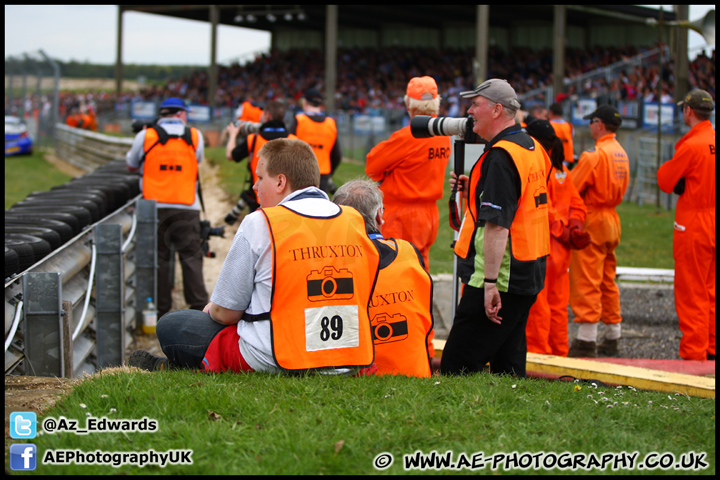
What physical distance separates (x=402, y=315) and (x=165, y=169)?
15.3ft

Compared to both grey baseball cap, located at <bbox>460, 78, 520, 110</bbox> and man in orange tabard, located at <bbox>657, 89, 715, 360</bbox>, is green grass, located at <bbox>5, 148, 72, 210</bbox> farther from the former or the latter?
grey baseball cap, located at <bbox>460, 78, 520, 110</bbox>

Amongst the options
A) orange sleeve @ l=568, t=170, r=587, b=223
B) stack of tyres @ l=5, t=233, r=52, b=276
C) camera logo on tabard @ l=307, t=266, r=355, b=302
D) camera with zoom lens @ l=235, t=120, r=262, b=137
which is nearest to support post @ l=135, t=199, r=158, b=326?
camera with zoom lens @ l=235, t=120, r=262, b=137

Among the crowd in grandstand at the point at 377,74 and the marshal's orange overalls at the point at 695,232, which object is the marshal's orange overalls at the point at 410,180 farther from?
the crowd in grandstand at the point at 377,74

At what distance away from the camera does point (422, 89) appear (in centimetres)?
585

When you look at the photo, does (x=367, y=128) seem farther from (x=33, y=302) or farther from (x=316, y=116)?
(x=33, y=302)

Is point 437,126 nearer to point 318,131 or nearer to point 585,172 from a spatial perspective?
point 585,172

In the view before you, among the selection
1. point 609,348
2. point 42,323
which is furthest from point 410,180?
point 42,323

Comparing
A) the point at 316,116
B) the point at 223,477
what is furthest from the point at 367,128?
the point at 223,477

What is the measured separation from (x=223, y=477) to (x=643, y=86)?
22.0 meters

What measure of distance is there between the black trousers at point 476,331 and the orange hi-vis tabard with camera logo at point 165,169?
4.47 meters

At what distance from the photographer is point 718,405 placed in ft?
11.0

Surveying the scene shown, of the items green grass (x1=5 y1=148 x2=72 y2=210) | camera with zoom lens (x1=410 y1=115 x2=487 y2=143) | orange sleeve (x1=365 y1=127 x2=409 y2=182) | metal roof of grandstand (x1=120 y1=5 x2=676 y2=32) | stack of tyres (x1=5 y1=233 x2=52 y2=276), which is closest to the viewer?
camera with zoom lens (x1=410 y1=115 x2=487 y2=143)

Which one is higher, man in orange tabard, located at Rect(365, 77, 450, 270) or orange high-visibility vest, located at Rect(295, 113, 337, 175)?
orange high-visibility vest, located at Rect(295, 113, 337, 175)

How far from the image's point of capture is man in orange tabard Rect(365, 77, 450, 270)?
5867 mm
